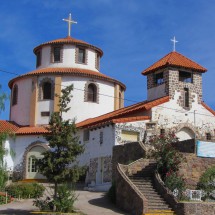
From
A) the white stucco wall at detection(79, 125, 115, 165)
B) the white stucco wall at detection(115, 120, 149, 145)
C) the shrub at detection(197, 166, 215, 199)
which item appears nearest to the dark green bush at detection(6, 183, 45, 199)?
the white stucco wall at detection(79, 125, 115, 165)

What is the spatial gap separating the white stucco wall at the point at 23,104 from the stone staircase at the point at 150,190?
20.4m

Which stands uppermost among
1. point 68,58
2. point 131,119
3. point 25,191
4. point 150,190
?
point 68,58

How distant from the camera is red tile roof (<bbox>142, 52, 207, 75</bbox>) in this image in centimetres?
3788

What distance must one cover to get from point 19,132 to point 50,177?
19755mm

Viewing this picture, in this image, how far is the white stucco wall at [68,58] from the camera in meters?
47.8

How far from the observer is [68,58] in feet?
157

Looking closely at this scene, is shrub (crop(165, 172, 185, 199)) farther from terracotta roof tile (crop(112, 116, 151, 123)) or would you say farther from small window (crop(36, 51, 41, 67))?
small window (crop(36, 51, 41, 67))

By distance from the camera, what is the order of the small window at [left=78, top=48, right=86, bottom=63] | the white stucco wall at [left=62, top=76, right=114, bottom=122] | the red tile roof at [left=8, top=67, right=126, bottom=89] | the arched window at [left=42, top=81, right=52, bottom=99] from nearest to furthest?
the red tile roof at [left=8, top=67, right=126, bottom=89] → the white stucco wall at [left=62, top=76, right=114, bottom=122] → the arched window at [left=42, top=81, right=52, bottom=99] → the small window at [left=78, top=48, right=86, bottom=63]

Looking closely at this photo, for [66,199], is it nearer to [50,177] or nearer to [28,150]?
[50,177]

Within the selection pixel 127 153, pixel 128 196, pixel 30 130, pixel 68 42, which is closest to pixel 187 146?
pixel 127 153

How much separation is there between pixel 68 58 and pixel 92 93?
470cm

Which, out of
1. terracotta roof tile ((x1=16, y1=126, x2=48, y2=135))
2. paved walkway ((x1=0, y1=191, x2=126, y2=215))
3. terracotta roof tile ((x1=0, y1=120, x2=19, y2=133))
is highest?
terracotta roof tile ((x1=0, y1=120, x2=19, y2=133))

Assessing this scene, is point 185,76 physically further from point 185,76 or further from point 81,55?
point 81,55

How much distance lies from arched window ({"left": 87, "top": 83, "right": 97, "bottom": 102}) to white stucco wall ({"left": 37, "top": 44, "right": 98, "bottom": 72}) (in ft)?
10.6
